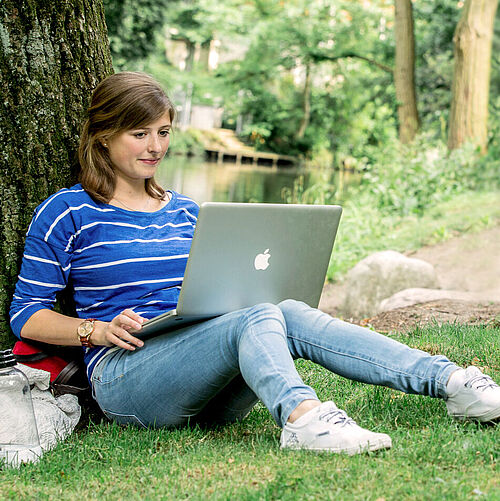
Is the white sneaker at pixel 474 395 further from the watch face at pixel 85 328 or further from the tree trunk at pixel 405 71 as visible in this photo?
the tree trunk at pixel 405 71

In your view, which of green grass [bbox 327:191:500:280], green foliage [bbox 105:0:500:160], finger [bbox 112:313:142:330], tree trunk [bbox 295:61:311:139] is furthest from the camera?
tree trunk [bbox 295:61:311:139]

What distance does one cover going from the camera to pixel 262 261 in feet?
8.66

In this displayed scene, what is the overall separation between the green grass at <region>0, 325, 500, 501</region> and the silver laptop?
41cm

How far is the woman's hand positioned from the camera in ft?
8.37

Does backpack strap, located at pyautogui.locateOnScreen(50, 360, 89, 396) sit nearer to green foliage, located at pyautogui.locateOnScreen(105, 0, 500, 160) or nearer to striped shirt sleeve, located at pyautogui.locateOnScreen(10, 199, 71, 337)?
striped shirt sleeve, located at pyautogui.locateOnScreen(10, 199, 71, 337)

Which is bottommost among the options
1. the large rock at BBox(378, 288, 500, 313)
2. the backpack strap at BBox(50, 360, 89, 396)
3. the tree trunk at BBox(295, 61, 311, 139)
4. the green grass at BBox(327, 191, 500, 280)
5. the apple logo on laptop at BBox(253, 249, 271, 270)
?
the tree trunk at BBox(295, 61, 311, 139)

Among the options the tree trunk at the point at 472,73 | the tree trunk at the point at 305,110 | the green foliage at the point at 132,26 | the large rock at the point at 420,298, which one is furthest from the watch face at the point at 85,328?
the tree trunk at the point at 305,110

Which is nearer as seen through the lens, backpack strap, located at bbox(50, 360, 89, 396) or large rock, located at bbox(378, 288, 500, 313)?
backpack strap, located at bbox(50, 360, 89, 396)

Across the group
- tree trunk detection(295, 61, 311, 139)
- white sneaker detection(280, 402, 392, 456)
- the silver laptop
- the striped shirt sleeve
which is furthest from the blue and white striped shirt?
tree trunk detection(295, 61, 311, 139)

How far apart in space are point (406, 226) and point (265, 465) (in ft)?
27.8

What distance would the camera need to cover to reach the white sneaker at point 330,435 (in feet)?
7.42

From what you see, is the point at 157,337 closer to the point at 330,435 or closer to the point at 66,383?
the point at 66,383

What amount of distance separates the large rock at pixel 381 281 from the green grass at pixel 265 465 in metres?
4.37

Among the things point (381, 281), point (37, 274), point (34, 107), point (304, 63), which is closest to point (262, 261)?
point (37, 274)
